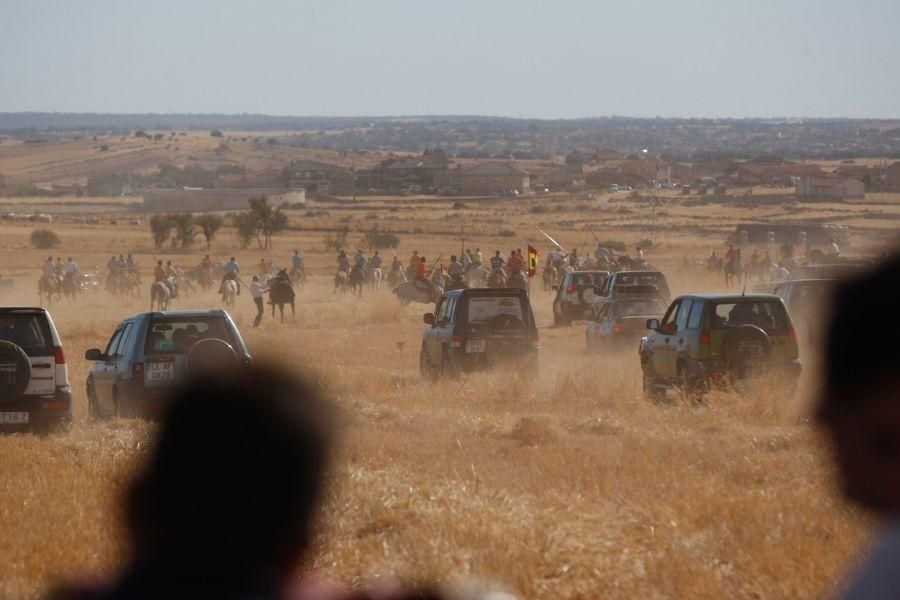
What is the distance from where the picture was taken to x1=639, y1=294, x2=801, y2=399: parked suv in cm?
1560

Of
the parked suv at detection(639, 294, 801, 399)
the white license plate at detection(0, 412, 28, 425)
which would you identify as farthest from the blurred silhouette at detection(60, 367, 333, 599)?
the parked suv at detection(639, 294, 801, 399)

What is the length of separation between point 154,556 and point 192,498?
1148 mm

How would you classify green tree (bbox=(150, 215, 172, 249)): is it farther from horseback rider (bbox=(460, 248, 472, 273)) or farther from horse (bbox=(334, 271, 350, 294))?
horseback rider (bbox=(460, 248, 472, 273))

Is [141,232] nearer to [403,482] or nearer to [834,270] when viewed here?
[834,270]

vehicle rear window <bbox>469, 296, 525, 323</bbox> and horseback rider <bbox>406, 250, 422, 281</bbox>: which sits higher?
vehicle rear window <bbox>469, 296, 525, 323</bbox>

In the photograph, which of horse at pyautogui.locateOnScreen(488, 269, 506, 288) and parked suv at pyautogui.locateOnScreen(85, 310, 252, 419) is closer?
parked suv at pyautogui.locateOnScreen(85, 310, 252, 419)

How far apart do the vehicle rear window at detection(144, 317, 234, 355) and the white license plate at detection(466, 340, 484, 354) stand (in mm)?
5173

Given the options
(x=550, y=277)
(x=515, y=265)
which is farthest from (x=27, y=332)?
(x=550, y=277)

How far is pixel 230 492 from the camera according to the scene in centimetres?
923

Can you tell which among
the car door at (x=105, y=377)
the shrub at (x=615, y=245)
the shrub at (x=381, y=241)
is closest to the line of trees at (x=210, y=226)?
the shrub at (x=381, y=241)

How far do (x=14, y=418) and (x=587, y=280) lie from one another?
20.5 metres

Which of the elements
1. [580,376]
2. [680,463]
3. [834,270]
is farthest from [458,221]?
→ [680,463]

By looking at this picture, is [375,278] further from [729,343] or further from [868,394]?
[868,394]

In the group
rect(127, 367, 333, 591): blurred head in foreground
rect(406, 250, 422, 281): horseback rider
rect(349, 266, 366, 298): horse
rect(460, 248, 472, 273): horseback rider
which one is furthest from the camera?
rect(349, 266, 366, 298): horse
